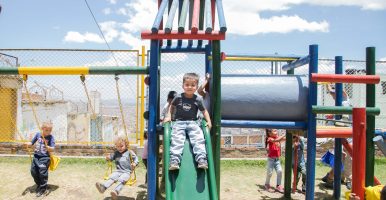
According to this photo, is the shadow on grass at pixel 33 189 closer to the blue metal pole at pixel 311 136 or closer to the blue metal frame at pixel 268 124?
the blue metal frame at pixel 268 124

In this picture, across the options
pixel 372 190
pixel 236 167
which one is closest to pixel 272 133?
pixel 236 167

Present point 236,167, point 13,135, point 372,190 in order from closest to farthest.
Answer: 1. point 372,190
2. point 236,167
3. point 13,135

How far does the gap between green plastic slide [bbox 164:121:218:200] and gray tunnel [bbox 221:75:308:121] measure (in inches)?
31.0

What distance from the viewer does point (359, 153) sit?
329 centimetres

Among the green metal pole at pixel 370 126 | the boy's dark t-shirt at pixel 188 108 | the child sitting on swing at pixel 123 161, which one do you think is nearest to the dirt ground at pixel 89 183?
the child sitting on swing at pixel 123 161

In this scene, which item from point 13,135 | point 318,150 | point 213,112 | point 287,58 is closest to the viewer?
point 213,112

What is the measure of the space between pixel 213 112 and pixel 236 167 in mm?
4655

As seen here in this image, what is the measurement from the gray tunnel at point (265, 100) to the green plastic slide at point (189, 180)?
0.79 m

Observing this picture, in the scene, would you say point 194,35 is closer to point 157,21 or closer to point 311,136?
point 157,21

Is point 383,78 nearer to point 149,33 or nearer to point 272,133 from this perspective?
point 272,133

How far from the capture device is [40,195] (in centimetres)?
602

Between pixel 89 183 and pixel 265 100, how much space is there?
3.80 m

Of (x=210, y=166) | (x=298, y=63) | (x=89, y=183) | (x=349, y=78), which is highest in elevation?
(x=298, y=63)

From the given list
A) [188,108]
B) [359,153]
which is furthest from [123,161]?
[359,153]
